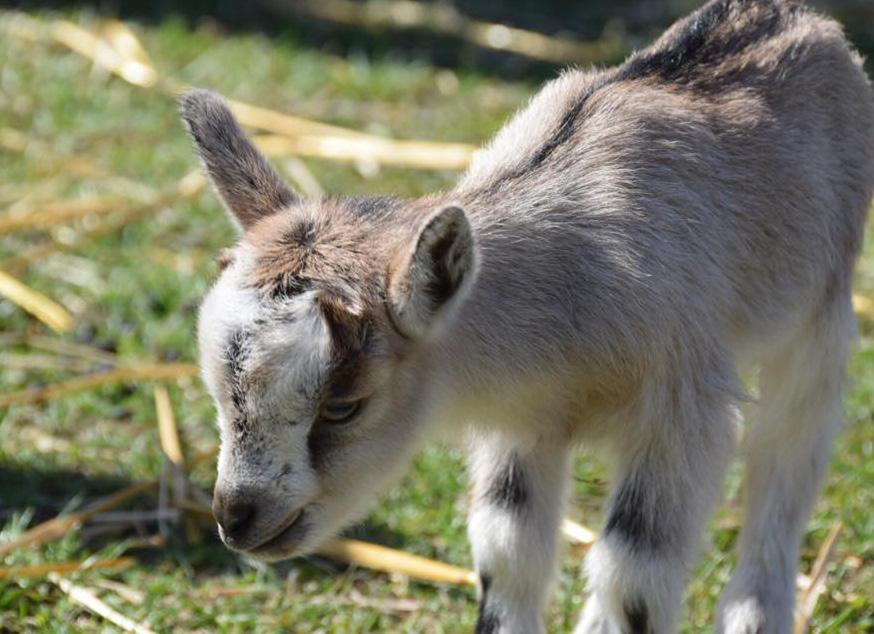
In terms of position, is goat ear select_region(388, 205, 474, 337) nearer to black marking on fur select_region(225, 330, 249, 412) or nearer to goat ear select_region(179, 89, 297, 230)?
black marking on fur select_region(225, 330, 249, 412)

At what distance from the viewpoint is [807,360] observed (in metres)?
5.18

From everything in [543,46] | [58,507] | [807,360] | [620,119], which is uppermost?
[620,119]

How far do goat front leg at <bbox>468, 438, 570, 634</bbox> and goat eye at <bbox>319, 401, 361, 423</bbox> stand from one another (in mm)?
823

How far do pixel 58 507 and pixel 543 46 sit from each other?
5.83 m

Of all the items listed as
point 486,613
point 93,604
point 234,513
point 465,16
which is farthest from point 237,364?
point 465,16

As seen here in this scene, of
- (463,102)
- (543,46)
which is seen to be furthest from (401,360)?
(543,46)

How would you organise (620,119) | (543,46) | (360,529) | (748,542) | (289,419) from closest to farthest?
(289,419) < (620,119) < (748,542) < (360,529) < (543,46)

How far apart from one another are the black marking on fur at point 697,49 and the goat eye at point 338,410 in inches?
38.1

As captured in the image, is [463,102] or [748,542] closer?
[748,542]

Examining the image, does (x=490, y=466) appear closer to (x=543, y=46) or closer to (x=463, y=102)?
(x=463, y=102)

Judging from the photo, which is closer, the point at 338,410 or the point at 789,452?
the point at 338,410

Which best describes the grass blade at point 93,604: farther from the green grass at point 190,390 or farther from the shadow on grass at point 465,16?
the shadow on grass at point 465,16

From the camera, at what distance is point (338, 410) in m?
4.02

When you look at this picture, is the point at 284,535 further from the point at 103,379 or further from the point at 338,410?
the point at 103,379
